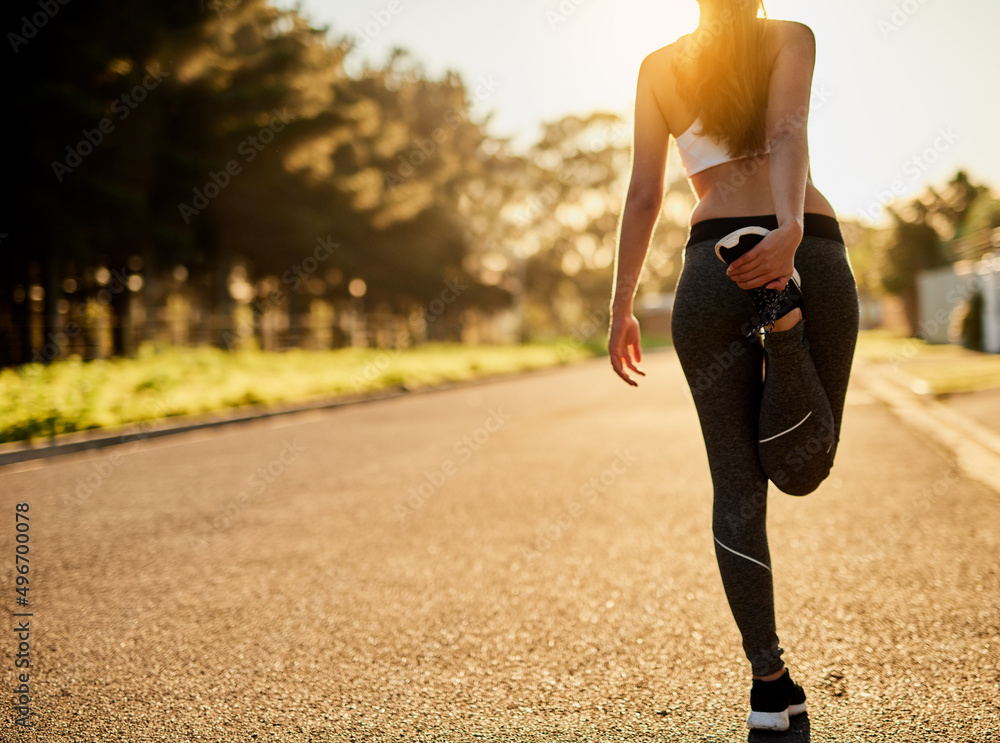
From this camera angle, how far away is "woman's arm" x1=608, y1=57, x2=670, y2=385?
7.61ft

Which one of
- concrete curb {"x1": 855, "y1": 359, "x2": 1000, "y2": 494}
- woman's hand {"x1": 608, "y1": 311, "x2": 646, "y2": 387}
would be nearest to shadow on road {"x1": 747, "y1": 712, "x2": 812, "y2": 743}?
woman's hand {"x1": 608, "y1": 311, "x2": 646, "y2": 387}

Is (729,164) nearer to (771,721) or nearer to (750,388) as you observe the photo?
(750,388)

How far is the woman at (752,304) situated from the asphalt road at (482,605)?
490mm

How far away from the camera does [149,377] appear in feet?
45.8

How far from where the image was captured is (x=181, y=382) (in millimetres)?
15164

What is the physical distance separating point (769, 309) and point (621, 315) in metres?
0.49

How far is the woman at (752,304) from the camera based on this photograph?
206cm

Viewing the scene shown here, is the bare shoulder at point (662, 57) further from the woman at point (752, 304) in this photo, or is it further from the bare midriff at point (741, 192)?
the bare midriff at point (741, 192)

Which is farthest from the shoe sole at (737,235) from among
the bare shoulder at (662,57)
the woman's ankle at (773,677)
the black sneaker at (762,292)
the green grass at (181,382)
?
the green grass at (181,382)

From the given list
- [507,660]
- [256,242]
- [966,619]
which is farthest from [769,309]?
[256,242]

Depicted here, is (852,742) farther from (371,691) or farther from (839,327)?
(371,691)

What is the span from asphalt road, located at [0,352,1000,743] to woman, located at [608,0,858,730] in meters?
0.49

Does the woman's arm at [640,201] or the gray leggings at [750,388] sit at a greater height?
the woman's arm at [640,201]

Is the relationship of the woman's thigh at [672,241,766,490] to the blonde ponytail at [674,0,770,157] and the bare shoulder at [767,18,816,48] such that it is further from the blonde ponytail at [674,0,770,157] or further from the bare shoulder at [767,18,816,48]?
the bare shoulder at [767,18,816,48]
